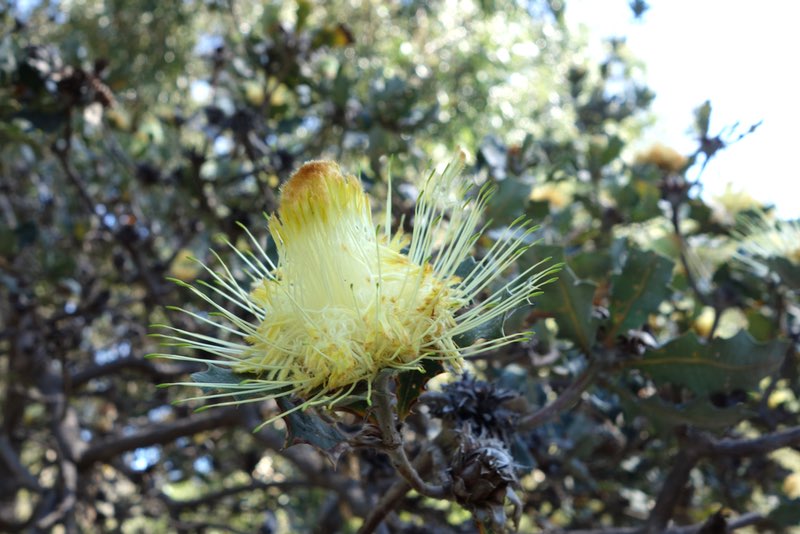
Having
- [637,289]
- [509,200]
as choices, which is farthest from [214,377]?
[509,200]

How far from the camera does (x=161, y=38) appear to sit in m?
5.76

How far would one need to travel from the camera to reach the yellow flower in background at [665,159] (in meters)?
3.14

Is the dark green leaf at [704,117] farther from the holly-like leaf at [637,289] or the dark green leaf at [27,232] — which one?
the dark green leaf at [27,232]

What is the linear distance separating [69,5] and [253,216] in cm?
515

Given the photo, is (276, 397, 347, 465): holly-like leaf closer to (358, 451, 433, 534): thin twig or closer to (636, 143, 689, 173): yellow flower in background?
(358, 451, 433, 534): thin twig

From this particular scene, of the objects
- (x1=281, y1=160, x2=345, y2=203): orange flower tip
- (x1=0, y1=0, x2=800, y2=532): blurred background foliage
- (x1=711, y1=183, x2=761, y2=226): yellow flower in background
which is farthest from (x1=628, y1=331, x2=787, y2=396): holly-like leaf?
(x1=711, y1=183, x2=761, y2=226): yellow flower in background

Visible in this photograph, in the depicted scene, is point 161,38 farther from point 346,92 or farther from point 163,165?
point 346,92

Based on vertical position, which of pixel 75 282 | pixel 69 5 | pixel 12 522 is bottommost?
pixel 12 522

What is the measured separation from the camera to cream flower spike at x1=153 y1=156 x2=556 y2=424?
1031mm

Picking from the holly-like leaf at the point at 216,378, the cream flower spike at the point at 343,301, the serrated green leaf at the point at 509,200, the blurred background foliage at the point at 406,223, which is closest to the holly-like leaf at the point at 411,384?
the cream flower spike at the point at 343,301

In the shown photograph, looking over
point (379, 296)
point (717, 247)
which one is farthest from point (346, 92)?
point (379, 296)

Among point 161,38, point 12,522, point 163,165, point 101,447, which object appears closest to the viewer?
point 101,447

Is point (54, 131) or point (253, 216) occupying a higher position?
point (54, 131)

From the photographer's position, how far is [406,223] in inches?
87.0
